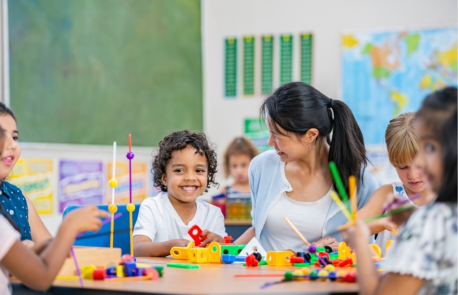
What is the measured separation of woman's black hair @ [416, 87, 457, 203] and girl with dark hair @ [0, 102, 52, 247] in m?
1.21

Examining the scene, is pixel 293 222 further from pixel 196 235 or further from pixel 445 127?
pixel 445 127

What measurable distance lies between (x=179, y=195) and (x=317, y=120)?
0.61 m

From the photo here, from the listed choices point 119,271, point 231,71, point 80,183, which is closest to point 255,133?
point 231,71

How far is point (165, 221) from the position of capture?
2.36 metres

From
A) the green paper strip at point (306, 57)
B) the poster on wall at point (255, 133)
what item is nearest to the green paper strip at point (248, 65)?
the poster on wall at point (255, 133)

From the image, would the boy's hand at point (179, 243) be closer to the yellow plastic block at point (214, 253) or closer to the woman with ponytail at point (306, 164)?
the yellow plastic block at point (214, 253)

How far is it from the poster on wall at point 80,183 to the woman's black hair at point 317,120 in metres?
1.69

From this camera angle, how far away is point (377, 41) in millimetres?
4852

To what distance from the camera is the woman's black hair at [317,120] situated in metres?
2.18

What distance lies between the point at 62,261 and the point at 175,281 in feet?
0.82

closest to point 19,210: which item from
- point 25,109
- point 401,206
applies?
point 401,206

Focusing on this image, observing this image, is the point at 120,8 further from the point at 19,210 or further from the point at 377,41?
the point at 19,210

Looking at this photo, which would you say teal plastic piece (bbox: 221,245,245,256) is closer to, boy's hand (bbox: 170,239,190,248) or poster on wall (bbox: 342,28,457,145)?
boy's hand (bbox: 170,239,190,248)

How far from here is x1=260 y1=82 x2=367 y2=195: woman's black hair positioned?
2.18 meters
